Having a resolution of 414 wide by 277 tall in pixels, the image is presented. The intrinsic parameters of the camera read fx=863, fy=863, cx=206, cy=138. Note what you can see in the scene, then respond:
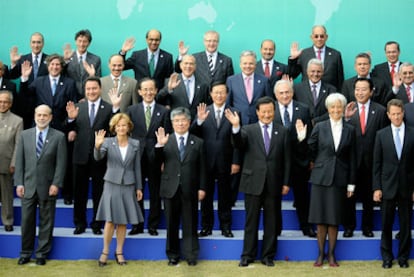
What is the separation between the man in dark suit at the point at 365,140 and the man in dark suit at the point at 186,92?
1712mm

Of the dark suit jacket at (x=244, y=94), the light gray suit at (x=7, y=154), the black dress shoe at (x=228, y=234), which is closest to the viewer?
the black dress shoe at (x=228, y=234)

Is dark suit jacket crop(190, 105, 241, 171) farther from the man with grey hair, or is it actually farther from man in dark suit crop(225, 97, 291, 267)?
the man with grey hair

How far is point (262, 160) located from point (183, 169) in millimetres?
821

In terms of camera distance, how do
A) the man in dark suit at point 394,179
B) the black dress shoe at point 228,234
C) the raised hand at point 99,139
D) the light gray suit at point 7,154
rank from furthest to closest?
the light gray suit at point 7,154
the black dress shoe at point 228,234
the man in dark suit at point 394,179
the raised hand at point 99,139

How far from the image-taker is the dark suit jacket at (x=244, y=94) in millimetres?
9859

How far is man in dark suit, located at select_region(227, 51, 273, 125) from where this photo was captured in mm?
9859

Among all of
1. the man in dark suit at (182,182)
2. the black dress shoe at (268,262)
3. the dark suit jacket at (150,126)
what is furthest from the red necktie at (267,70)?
the black dress shoe at (268,262)

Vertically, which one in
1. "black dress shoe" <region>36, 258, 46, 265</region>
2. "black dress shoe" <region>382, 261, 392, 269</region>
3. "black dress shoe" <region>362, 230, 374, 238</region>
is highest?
"black dress shoe" <region>362, 230, 374, 238</region>

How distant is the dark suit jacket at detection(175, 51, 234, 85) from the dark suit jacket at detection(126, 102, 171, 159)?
119cm

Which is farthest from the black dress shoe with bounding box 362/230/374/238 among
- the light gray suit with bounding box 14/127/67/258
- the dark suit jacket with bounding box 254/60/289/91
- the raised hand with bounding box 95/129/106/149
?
the light gray suit with bounding box 14/127/67/258

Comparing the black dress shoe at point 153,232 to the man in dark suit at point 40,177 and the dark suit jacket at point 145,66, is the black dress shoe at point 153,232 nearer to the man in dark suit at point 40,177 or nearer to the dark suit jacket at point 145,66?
the man in dark suit at point 40,177

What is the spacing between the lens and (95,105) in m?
9.50

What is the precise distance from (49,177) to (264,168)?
7.34ft

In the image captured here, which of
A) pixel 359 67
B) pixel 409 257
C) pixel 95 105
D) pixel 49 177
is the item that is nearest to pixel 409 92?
pixel 359 67
